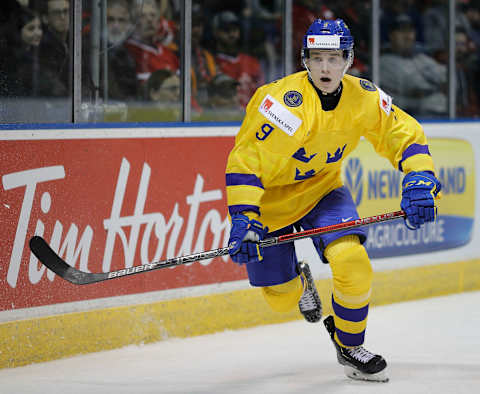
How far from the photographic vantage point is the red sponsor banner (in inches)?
161

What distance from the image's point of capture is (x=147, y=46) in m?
4.80

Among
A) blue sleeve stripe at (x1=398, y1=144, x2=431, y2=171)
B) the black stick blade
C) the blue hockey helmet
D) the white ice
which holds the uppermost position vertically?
the blue hockey helmet

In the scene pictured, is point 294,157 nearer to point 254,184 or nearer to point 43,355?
point 254,184

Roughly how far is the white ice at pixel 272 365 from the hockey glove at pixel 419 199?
0.68 m

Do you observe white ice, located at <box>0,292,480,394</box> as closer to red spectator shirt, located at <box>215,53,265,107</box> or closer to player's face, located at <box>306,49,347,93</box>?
player's face, located at <box>306,49,347,93</box>

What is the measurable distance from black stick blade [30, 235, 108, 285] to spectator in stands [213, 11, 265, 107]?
1601 mm

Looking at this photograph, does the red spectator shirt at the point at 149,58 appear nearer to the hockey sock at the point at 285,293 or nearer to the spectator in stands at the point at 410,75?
the hockey sock at the point at 285,293

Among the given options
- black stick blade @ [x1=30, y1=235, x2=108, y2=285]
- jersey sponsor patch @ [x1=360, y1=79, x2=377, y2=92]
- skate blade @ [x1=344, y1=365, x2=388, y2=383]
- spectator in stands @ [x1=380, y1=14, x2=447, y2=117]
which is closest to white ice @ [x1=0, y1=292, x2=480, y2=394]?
skate blade @ [x1=344, y1=365, x2=388, y2=383]

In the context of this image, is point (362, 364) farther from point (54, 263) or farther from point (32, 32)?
point (32, 32)

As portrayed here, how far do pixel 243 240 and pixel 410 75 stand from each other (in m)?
3.02

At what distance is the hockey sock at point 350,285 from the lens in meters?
3.60

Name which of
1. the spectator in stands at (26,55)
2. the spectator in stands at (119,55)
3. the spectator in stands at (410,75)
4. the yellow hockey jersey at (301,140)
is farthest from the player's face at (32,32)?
the spectator in stands at (410,75)

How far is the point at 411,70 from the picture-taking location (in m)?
6.07

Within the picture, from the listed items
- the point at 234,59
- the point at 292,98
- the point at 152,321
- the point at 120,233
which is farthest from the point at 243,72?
the point at 292,98
